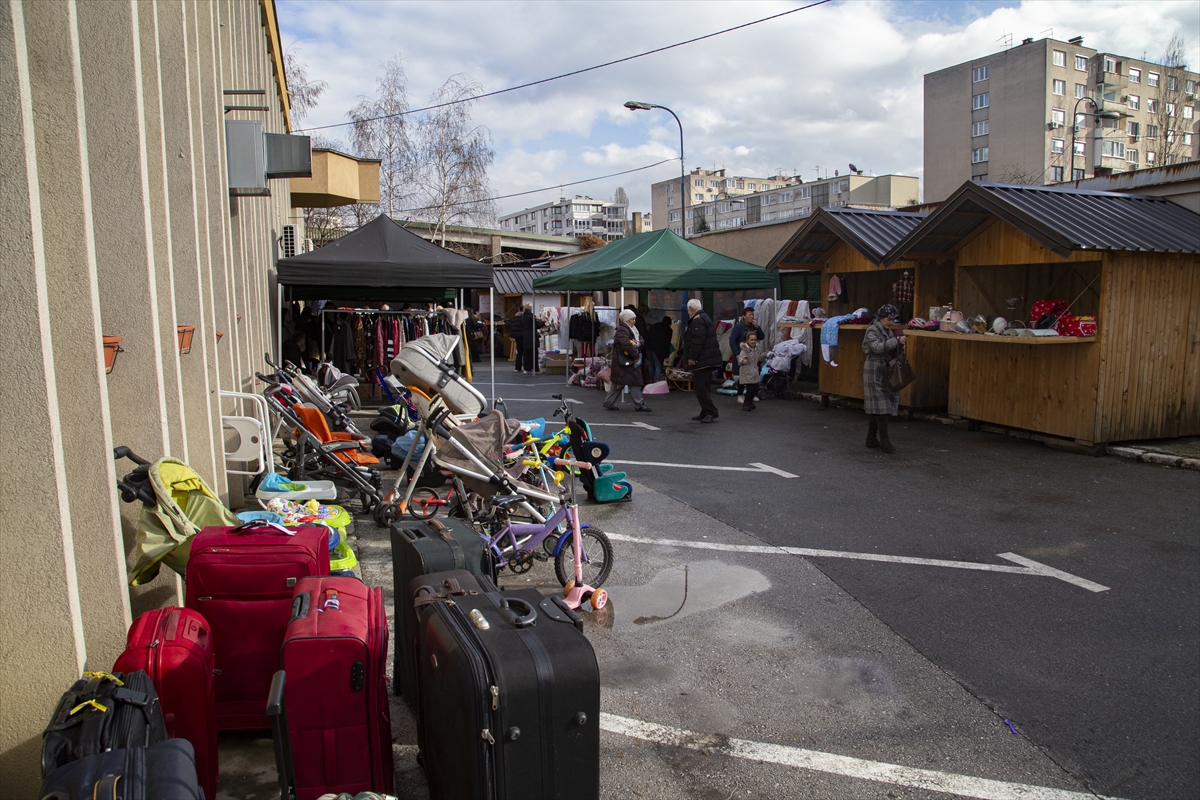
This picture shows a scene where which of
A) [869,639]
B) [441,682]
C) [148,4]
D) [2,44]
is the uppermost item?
[148,4]

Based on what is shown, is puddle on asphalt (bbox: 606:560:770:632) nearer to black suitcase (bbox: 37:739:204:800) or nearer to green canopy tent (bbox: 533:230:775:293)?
black suitcase (bbox: 37:739:204:800)

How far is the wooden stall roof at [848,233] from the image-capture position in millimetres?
13500

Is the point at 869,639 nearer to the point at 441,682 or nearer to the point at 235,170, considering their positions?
the point at 441,682

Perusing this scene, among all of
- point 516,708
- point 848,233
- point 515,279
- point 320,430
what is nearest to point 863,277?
point 848,233

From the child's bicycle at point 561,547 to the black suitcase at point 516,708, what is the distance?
243cm

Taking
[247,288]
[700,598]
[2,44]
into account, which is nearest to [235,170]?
[247,288]

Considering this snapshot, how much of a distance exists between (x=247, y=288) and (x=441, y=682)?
7744mm

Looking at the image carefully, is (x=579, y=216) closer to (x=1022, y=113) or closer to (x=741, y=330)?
(x=1022, y=113)

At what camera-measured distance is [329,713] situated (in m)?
2.94

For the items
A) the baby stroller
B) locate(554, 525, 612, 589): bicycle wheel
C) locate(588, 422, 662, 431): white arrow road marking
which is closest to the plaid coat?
locate(588, 422, 662, 431): white arrow road marking

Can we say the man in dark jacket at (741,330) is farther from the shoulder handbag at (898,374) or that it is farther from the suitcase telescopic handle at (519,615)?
the suitcase telescopic handle at (519,615)

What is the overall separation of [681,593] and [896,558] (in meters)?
1.92

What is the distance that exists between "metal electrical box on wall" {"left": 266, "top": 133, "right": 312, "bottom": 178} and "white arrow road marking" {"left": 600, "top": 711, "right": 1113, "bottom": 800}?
6563 mm

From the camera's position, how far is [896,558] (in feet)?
20.9
